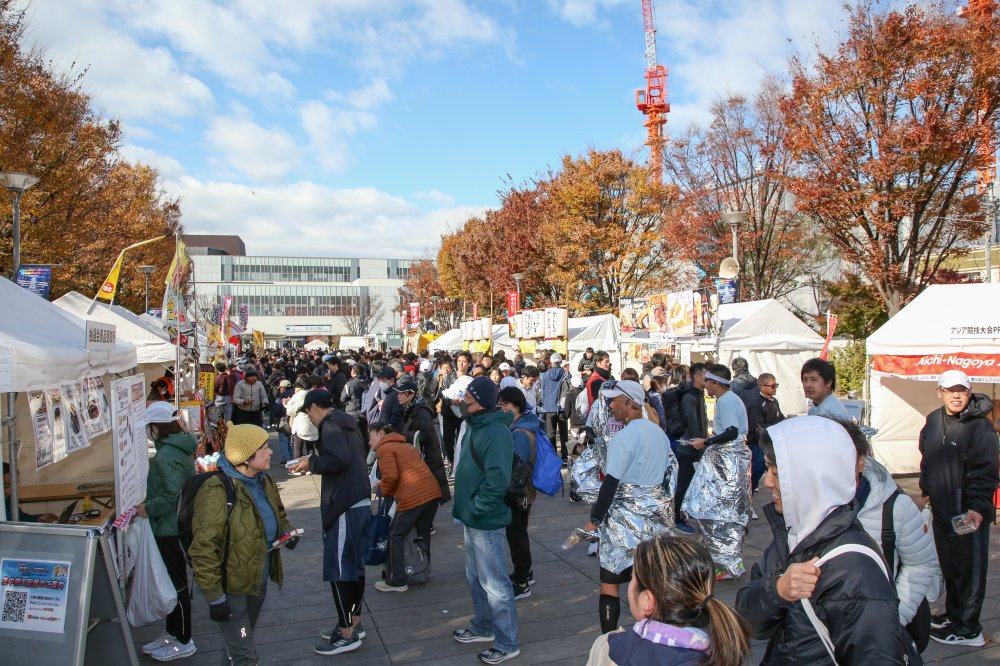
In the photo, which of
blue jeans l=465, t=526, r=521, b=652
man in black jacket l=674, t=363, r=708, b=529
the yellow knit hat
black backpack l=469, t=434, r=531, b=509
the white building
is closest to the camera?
the yellow knit hat

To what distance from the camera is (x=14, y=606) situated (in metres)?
3.69

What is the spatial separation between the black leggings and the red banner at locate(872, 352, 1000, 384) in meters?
→ 7.40

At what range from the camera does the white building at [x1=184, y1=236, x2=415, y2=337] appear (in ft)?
306

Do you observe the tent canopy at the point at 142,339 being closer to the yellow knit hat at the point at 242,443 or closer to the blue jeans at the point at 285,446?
the blue jeans at the point at 285,446

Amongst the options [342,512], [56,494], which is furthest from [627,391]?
[56,494]

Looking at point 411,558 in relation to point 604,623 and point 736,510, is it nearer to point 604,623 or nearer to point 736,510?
point 604,623

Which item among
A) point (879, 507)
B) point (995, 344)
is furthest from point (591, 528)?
point (995, 344)

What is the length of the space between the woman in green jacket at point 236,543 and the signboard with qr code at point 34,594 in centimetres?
77

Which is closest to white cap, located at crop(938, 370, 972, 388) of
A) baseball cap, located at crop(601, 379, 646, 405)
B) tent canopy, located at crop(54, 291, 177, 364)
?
baseball cap, located at crop(601, 379, 646, 405)

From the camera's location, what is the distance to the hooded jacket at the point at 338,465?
4.67 m

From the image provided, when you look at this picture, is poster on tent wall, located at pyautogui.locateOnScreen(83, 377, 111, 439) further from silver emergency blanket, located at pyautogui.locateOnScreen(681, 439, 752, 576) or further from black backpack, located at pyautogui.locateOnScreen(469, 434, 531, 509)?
silver emergency blanket, located at pyautogui.locateOnScreen(681, 439, 752, 576)

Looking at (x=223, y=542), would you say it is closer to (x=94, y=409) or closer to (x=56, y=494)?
(x=94, y=409)

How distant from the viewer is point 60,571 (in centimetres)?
366

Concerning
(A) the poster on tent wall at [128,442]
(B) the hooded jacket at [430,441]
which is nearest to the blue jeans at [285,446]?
(B) the hooded jacket at [430,441]
